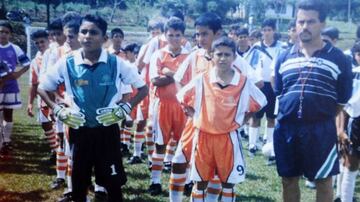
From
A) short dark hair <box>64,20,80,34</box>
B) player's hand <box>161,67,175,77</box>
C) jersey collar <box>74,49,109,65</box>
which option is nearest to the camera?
jersey collar <box>74,49,109,65</box>

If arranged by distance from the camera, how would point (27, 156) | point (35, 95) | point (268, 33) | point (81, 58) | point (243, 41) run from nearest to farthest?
point (81, 58) → point (35, 95) → point (27, 156) → point (268, 33) → point (243, 41)

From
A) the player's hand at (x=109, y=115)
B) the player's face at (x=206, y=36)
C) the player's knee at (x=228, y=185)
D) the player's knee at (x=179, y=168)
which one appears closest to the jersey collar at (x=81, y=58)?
the player's hand at (x=109, y=115)

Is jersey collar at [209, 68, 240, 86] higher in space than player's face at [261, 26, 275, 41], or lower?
lower

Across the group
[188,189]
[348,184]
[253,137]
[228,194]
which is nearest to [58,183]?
[188,189]

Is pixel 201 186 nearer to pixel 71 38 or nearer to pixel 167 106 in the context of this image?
pixel 167 106

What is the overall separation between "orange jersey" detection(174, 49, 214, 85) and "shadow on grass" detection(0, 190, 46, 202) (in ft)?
8.42

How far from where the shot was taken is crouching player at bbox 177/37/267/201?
5.05 meters

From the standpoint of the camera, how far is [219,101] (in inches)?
199

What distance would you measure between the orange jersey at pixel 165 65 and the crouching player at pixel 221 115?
5.42 ft

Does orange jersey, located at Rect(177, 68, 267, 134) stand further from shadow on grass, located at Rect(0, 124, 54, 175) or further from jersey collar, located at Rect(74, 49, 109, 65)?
shadow on grass, located at Rect(0, 124, 54, 175)

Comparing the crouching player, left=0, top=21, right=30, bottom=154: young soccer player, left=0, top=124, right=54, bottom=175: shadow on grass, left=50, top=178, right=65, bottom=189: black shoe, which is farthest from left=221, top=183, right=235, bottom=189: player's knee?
left=0, top=21, right=30, bottom=154: young soccer player

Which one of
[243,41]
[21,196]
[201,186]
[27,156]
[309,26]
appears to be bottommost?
[21,196]

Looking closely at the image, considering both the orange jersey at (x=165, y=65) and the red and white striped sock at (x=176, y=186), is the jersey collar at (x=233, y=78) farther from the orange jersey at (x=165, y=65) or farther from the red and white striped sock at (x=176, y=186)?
the orange jersey at (x=165, y=65)

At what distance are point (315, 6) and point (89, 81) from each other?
2.32 meters
